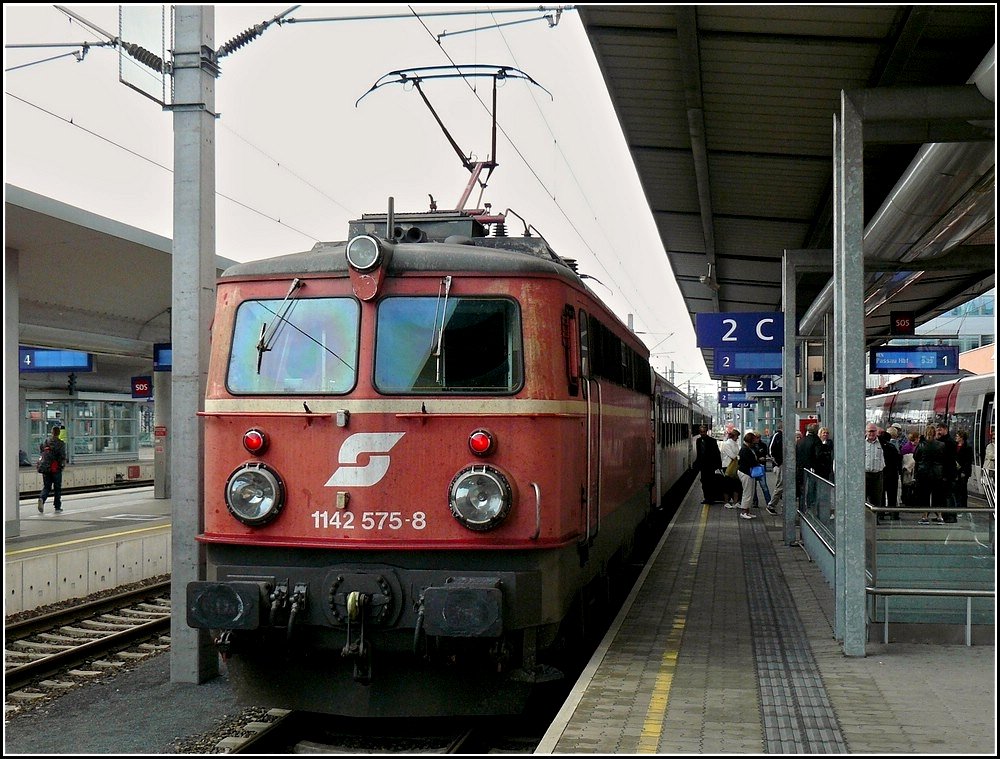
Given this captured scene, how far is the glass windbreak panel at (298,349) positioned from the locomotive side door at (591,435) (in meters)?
1.61

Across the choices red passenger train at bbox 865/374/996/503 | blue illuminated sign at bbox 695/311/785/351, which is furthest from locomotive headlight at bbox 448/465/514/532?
red passenger train at bbox 865/374/996/503

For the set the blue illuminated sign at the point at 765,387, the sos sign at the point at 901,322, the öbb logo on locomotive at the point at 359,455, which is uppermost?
the sos sign at the point at 901,322

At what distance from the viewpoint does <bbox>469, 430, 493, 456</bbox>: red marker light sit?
6.48 metres

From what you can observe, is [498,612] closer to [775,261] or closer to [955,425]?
[775,261]

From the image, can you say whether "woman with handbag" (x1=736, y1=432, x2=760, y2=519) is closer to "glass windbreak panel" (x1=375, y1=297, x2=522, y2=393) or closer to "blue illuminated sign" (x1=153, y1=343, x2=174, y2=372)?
"blue illuminated sign" (x1=153, y1=343, x2=174, y2=372)

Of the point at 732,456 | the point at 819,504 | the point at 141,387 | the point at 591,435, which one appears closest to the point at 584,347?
the point at 591,435

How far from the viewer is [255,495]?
664 cm

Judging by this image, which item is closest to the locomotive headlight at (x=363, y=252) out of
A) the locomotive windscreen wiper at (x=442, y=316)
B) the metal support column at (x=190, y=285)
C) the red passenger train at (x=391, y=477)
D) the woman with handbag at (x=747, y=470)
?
the red passenger train at (x=391, y=477)

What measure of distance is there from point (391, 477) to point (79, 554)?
319 inches

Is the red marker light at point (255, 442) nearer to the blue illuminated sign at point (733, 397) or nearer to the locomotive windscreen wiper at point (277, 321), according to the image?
the locomotive windscreen wiper at point (277, 321)

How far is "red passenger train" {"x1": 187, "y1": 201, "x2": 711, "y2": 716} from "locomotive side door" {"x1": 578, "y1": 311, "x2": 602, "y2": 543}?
265 mm

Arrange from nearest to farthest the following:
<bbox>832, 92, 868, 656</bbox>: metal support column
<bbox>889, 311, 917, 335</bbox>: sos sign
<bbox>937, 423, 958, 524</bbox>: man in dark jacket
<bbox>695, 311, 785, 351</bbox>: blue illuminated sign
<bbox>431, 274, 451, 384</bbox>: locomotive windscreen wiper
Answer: <bbox>431, 274, 451, 384</bbox>: locomotive windscreen wiper → <bbox>832, 92, 868, 656</bbox>: metal support column → <bbox>937, 423, 958, 524</bbox>: man in dark jacket → <bbox>695, 311, 785, 351</bbox>: blue illuminated sign → <bbox>889, 311, 917, 335</bbox>: sos sign

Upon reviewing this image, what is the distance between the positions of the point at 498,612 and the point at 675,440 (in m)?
16.8

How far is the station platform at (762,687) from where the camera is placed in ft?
19.0
